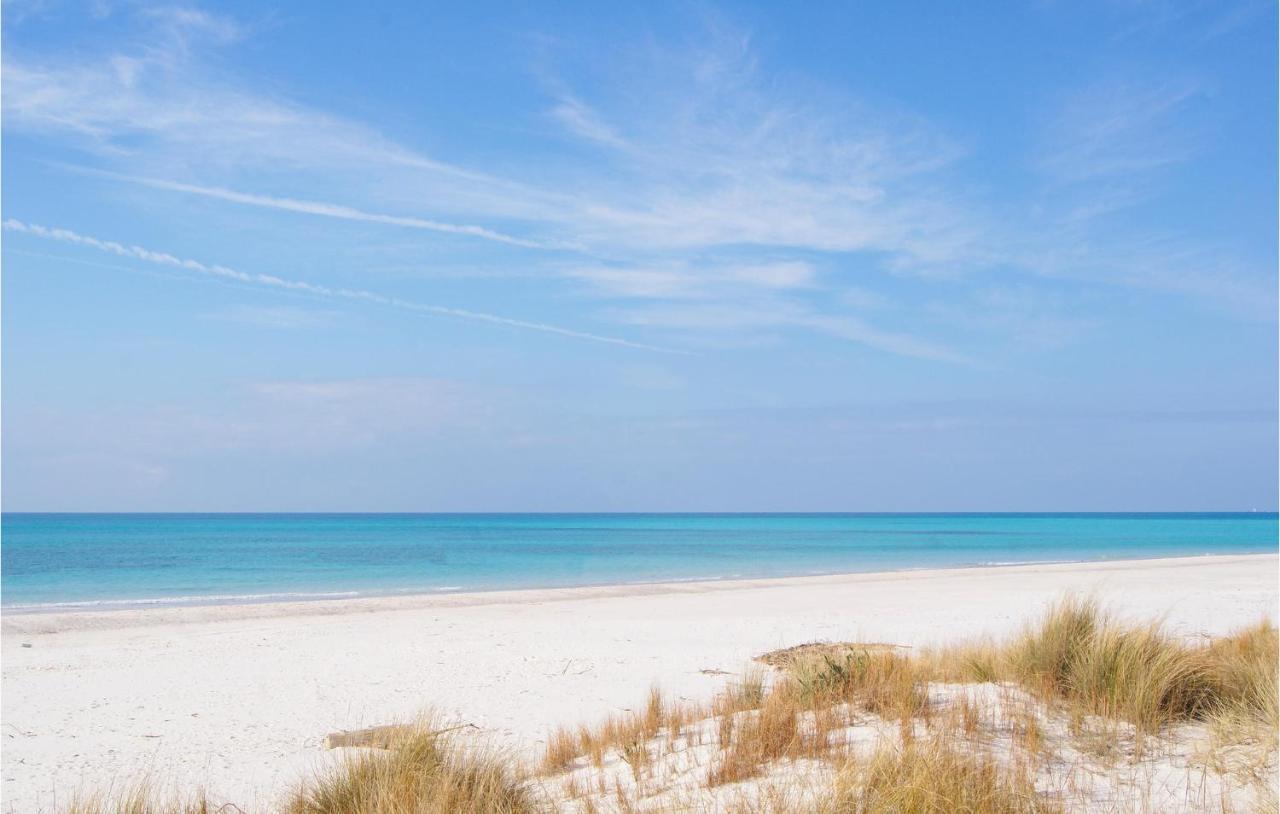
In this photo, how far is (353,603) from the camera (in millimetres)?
23172

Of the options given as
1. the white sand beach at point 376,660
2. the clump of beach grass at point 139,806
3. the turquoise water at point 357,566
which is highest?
the clump of beach grass at point 139,806

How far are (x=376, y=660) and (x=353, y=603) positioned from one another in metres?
11.2

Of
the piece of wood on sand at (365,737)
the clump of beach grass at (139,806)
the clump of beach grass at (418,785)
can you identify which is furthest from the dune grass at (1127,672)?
the clump of beach grass at (139,806)

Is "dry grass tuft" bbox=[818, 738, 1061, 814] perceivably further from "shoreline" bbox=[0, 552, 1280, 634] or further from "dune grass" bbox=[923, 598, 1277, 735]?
"shoreline" bbox=[0, 552, 1280, 634]

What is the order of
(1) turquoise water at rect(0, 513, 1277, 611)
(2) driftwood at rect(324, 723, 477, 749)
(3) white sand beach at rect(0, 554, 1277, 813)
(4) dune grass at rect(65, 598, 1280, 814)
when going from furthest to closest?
1. (1) turquoise water at rect(0, 513, 1277, 611)
2. (3) white sand beach at rect(0, 554, 1277, 813)
3. (2) driftwood at rect(324, 723, 477, 749)
4. (4) dune grass at rect(65, 598, 1280, 814)

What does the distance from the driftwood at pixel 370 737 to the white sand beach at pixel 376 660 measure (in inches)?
8.9

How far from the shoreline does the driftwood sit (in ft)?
44.0

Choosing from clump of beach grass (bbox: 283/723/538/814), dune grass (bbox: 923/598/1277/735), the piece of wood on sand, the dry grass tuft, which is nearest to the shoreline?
the piece of wood on sand

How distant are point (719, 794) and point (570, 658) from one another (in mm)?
7735

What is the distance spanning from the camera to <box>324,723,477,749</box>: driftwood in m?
5.97

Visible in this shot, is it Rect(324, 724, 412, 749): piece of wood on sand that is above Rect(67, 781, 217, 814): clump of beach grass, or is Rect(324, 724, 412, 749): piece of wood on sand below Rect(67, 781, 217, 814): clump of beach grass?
below

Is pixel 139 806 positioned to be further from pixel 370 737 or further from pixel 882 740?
pixel 882 740

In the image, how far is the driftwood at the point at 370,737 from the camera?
5.97 m

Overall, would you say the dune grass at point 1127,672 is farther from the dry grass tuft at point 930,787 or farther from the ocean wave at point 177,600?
the ocean wave at point 177,600
